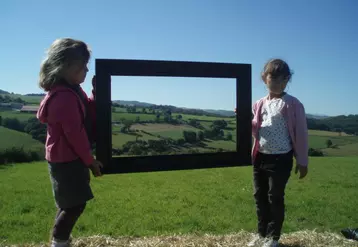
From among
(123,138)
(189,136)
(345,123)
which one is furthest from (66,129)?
(345,123)

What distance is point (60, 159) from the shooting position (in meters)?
3.32

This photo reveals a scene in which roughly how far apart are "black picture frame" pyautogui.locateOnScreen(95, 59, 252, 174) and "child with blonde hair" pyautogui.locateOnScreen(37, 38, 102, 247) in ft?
1.60

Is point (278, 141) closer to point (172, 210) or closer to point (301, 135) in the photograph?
point (301, 135)

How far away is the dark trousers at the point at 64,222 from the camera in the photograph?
3.44 meters

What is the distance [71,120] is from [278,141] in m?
2.33

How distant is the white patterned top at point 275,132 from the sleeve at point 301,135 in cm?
11

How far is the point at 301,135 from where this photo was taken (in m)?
4.09

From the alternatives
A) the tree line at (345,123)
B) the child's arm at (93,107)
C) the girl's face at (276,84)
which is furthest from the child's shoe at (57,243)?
the tree line at (345,123)

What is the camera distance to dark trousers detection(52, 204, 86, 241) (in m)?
3.44

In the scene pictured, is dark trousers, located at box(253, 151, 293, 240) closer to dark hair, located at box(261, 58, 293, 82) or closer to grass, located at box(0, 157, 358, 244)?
dark hair, located at box(261, 58, 293, 82)

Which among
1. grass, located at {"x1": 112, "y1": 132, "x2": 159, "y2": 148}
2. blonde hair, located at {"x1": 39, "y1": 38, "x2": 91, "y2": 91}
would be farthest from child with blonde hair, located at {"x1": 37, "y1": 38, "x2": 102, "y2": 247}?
grass, located at {"x1": 112, "y1": 132, "x2": 159, "y2": 148}

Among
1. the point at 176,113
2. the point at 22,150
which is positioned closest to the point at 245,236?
the point at 176,113

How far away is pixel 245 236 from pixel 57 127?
9.22 feet

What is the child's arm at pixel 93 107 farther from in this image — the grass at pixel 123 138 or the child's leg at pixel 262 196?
the child's leg at pixel 262 196
